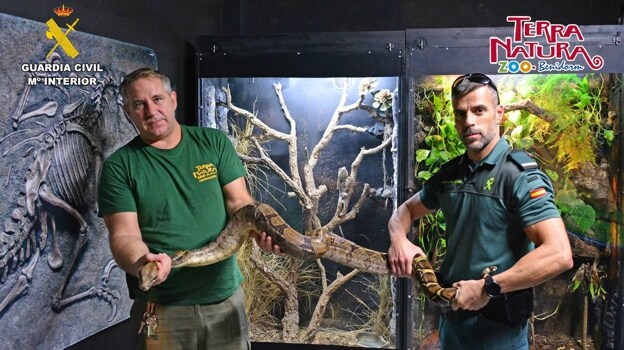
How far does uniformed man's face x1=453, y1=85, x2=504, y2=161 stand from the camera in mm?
2332

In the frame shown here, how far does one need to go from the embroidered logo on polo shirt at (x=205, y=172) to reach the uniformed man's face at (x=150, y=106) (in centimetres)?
20

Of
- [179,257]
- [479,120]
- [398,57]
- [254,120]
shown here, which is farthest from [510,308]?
[254,120]

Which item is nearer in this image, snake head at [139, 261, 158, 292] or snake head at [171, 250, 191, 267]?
snake head at [139, 261, 158, 292]

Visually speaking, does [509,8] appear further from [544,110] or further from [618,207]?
[618,207]

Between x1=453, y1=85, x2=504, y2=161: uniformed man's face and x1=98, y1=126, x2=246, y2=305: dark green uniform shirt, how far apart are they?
3.20ft

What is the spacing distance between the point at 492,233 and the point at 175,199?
4.03 ft

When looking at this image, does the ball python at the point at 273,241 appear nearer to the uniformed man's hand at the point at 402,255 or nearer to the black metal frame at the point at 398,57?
the uniformed man's hand at the point at 402,255

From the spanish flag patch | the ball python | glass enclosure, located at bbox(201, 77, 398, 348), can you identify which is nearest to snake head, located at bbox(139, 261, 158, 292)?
the ball python

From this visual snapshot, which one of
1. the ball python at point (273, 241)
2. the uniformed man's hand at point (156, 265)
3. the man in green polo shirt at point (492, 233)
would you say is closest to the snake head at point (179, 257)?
the ball python at point (273, 241)

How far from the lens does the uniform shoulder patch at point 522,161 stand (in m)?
2.24

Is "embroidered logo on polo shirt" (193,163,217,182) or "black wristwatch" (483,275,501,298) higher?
"embroidered logo on polo shirt" (193,163,217,182)

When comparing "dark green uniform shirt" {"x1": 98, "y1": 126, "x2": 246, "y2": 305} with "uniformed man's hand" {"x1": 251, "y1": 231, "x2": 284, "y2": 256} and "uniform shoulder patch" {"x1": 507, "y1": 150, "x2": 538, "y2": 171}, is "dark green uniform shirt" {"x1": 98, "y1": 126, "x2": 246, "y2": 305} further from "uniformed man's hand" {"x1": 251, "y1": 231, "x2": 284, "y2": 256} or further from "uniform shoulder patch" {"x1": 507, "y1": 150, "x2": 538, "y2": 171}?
"uniform shoulder patch" {"x1": 507, "y1": 150, "x2": 538, "y2": 171}

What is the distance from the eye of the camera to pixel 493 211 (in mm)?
2270

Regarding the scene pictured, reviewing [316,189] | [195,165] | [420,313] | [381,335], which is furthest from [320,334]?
[195,165]
